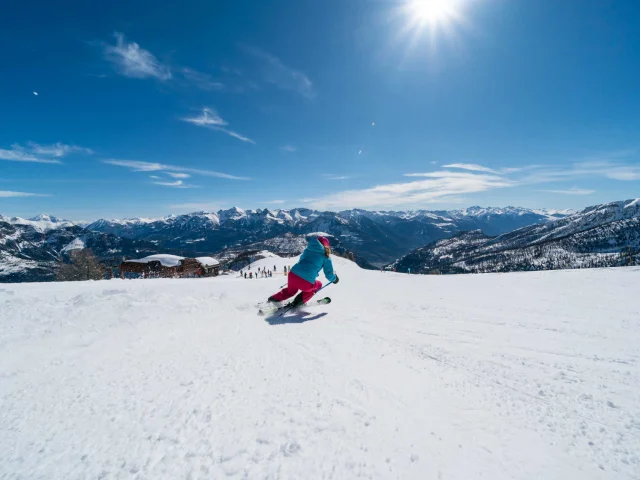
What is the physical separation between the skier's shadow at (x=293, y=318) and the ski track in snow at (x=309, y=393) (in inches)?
7.1

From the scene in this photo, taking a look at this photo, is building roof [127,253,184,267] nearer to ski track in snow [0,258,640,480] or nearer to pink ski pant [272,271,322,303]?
pink ski pant [272,271,322,303]

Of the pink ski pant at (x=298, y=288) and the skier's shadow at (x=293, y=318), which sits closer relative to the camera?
the skier's shadow at (x=293, y=318)

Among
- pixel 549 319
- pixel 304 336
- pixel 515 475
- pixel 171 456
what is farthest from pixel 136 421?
pixel 549 319

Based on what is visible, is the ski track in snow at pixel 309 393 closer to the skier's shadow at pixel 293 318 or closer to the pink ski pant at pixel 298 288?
the skier's shadow at pixel 293 318

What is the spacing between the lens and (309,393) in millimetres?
4695

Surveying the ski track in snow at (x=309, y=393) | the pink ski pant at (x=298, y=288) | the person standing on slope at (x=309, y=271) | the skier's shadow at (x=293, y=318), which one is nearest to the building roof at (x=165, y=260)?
the pink ski pant at (x=298, y=288)

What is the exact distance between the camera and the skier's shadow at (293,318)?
29.6 ft

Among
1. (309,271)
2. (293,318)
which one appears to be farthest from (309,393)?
(309,271)

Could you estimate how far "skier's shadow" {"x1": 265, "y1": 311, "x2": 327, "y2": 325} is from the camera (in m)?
9.03

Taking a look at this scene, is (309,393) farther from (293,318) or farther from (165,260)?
(165,260)

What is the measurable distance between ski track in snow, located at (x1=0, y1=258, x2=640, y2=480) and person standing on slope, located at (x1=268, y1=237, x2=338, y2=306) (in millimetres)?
1483

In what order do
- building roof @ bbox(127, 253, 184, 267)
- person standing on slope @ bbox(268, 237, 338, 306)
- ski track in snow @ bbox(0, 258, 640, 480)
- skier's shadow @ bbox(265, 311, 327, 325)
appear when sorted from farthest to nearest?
1. building roof @ bbox(127, 253, 184, 267)
2. person standing on slope @ bbox(268, 237, 338, 306)
3. skier's shadow @ bbox(265, 311, 327, 325)
4. ski track in snow @ bbox(0, 258, 640, 480)

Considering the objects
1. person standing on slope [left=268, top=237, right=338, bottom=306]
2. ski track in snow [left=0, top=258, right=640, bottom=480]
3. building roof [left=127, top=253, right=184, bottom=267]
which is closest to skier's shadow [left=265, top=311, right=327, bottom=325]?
ski track in snow [left=0, top=258, right=640, bottom=480]

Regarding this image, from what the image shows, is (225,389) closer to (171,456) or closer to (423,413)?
(171,456)
